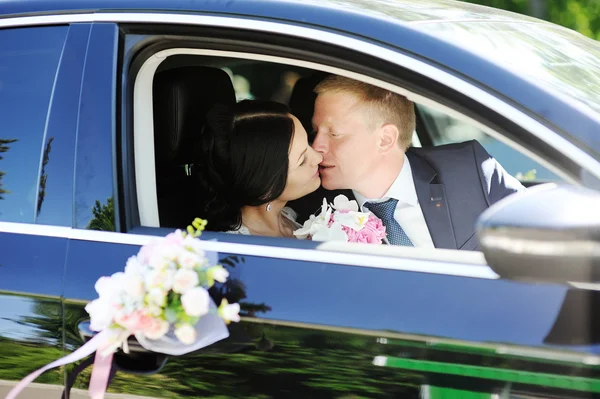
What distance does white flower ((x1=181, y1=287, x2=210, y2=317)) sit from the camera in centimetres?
171

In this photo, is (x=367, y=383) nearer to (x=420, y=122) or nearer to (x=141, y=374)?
(x=141, y=374)

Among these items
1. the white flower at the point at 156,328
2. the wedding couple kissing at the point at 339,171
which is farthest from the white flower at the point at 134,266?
the wedding couple kissing at the point at 339,171

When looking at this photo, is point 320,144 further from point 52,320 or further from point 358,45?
point 52,320

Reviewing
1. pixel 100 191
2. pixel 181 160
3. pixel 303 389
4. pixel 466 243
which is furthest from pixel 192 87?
pixel 303 389

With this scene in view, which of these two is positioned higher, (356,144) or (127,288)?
(356,144)

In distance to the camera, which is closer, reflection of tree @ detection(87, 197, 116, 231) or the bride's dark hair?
reflection of tree @ detection(87, 197, 116, 231)

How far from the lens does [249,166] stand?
8.82 ft

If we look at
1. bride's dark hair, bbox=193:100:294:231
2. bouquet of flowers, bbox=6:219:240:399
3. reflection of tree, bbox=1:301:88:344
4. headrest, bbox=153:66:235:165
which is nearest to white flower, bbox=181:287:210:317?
bouquet of flowers, bbox=6:219:240:399

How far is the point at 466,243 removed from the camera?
254 cm

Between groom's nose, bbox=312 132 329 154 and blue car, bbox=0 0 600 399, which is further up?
groom's nose, bbox=312 132 329 154

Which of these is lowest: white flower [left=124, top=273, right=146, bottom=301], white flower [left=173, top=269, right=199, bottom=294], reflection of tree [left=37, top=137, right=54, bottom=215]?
white flower [left=124, top=273, right=146, bottom=301]

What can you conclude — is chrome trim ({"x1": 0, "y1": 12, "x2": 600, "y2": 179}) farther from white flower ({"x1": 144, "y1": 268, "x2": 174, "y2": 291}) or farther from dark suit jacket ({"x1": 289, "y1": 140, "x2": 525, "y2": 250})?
dark suit jacket ({"x1": 289, "y1": 140, "x2": 525, "y2": 250})

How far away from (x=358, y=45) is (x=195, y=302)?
623 millimetres

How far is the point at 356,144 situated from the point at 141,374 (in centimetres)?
122
